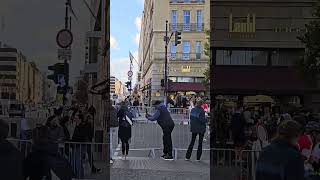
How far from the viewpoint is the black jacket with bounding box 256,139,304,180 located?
443cm

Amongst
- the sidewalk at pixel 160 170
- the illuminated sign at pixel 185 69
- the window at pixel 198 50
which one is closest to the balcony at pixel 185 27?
the window at pixel 198 50

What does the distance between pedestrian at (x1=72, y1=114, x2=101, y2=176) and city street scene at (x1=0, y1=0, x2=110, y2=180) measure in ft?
0.04

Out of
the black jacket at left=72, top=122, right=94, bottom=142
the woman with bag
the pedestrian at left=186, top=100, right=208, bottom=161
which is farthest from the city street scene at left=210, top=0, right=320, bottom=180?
the woman with bag

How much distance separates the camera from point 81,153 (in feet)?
23.4

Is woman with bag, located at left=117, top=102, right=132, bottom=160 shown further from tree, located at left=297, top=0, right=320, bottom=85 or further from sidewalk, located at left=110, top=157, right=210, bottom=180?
tree, located at left=297, top=0, right=320, bottom=85

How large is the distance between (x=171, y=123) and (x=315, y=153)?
252cm

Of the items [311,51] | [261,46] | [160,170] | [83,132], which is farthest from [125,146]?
[311,51]

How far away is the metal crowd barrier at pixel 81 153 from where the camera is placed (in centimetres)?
702

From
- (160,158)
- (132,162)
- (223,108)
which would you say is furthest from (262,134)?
(132,162)

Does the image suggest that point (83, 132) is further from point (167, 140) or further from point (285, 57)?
point (285, 57)

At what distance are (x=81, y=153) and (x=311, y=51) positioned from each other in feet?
9.96

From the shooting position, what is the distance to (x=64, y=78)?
277 inches

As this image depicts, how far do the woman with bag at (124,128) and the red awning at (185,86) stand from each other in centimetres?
357

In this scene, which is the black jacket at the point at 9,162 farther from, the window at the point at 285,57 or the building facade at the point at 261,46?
the window at the point at 285,57
